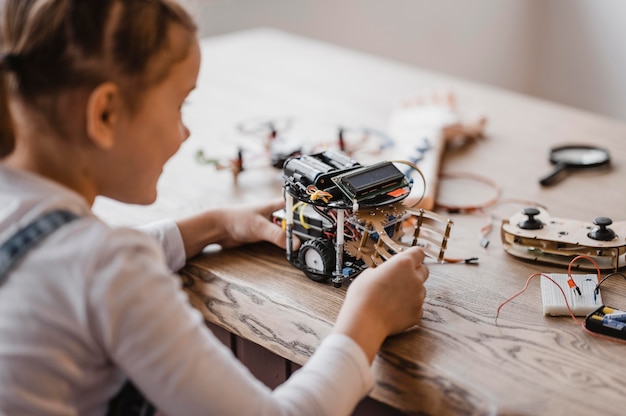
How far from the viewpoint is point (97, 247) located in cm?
71

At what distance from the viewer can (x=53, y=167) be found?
2.61ft

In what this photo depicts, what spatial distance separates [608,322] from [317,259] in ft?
1.22

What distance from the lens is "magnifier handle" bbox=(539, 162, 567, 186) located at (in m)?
1.35

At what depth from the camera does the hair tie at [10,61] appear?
732mm

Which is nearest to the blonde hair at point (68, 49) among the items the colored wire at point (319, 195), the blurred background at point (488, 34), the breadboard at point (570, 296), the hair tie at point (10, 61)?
the hair tie at point (10, 61)

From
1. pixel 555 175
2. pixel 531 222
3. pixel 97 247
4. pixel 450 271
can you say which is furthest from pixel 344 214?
pixel 555 175

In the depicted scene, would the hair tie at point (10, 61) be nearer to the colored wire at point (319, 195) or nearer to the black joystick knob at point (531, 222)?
the colored wire at point (319, 195)

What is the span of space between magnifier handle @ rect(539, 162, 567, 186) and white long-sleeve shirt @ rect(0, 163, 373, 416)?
78cm

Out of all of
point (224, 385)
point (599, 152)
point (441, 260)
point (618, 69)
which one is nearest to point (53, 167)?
point (224, 385)

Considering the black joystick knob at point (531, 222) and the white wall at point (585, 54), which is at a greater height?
the black joystick knob at point (531, 222)

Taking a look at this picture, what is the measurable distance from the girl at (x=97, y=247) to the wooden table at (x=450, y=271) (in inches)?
4.6

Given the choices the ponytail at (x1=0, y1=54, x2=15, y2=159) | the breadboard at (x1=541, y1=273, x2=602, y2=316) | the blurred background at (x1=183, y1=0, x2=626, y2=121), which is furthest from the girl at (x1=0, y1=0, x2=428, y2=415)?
the blurred background at (x1=183, y1=0, x2=626, y2=121)

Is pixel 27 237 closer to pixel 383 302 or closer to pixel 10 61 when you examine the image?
pixel 10 61

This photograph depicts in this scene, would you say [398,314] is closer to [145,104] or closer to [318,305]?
[318,305]
